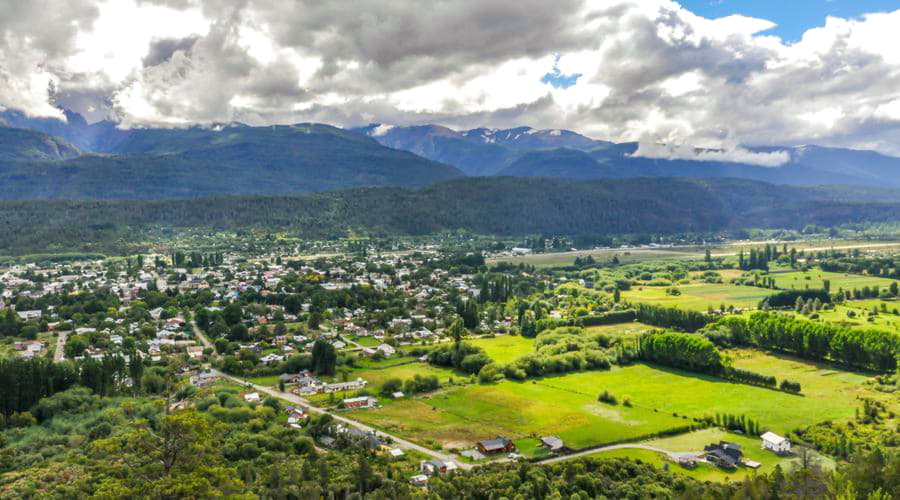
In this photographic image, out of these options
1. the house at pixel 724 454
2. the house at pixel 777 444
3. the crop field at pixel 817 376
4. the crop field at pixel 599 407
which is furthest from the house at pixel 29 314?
the crop field at pixel 817 376

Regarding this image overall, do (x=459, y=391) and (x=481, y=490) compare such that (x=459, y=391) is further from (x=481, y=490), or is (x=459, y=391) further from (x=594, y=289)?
(x=594, y=289)

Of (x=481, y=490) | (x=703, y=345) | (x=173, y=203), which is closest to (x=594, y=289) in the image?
(x=703, y=345)

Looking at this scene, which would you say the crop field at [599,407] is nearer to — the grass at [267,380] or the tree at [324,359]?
the tree at [324,359]

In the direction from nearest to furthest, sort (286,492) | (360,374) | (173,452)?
(173,452) → (286,492) → (360,374)

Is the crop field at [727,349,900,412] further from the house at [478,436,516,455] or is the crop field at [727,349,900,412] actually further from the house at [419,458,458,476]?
the house at [419,458,458,476]

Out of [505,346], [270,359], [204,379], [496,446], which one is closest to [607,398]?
[496,446]

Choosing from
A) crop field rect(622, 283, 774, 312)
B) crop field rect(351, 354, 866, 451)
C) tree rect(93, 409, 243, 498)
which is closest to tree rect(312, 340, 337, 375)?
crop field rect(351, 354, 866, 451)
